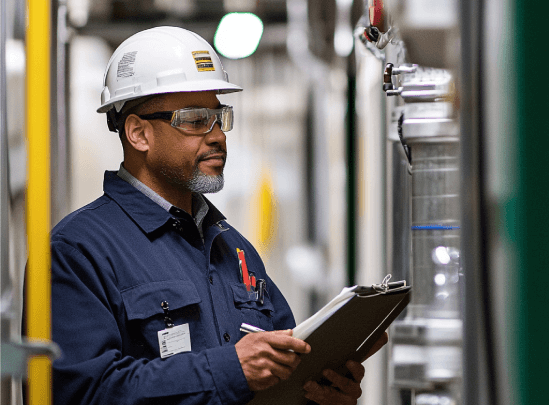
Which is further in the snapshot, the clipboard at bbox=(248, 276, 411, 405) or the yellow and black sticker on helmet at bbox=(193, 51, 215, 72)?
the yellow and black sticker on helmet at bbox=(193, 51, 215, 72)

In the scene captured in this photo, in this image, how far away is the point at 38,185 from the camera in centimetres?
104

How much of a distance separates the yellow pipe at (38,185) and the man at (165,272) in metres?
0.64

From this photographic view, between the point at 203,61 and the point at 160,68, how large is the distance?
14cm

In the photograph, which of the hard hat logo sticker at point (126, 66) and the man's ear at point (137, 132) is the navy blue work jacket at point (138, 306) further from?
the hard hat logo sticker at point (126, 66)

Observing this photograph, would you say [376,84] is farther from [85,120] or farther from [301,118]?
[85,120]

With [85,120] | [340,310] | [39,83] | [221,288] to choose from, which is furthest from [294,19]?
[39,83]

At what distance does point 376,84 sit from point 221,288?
1.53 metres

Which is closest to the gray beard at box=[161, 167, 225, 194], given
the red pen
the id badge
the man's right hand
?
the red pen

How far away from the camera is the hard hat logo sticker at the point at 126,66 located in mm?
2238

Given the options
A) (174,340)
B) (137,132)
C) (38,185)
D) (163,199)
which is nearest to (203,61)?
(137,132)

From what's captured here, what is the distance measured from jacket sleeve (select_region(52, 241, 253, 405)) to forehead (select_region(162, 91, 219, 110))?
649 mm

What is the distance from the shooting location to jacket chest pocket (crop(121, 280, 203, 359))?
1833mm

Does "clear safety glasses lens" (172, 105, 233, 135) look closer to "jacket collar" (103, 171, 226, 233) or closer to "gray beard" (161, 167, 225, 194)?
"gray beard" (161, 167, 225, 194)

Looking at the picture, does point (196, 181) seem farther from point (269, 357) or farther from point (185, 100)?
point (269, 357)
